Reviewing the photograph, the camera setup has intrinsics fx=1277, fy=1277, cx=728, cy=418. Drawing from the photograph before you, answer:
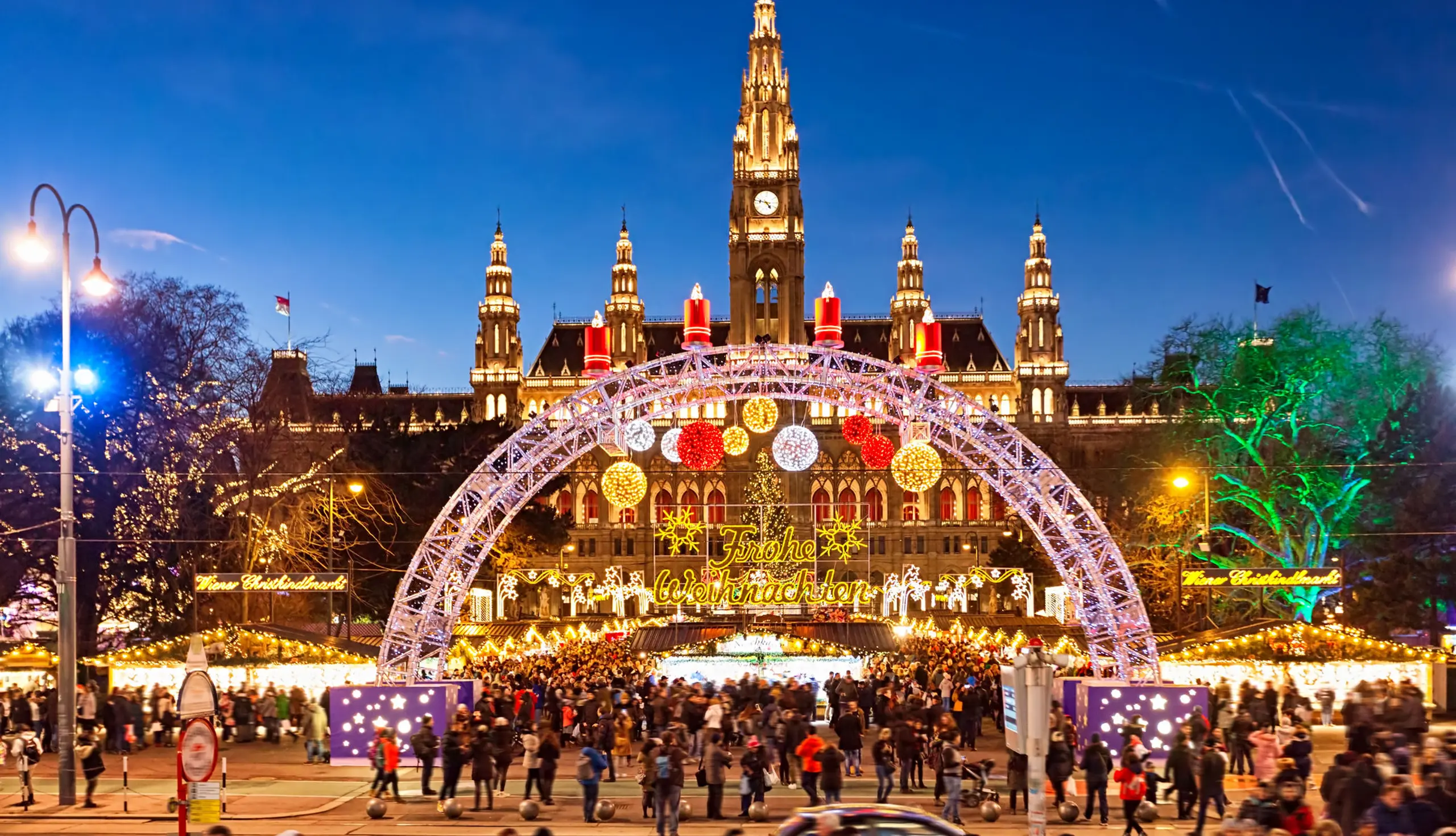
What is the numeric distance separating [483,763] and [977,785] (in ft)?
25.6

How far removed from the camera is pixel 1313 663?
31.0 meters

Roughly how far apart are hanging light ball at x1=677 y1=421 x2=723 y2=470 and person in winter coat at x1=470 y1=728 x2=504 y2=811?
416 inches

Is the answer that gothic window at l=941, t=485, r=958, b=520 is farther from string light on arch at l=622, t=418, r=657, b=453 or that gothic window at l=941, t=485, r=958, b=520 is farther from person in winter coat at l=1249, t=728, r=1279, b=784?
person in winter coat at l=1249, t=728, r=1279, b=784

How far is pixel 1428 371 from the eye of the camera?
4212 centimetres

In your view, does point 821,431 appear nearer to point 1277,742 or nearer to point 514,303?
point 514,303

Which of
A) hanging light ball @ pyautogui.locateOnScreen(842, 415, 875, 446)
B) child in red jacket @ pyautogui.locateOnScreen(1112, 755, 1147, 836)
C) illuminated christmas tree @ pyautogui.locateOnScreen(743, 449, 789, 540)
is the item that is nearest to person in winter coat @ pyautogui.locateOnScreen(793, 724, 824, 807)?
child in red jacket @ pyautogui.locateOnScreen(1112, 755, 1147, 836)

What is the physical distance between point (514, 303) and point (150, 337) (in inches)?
2785

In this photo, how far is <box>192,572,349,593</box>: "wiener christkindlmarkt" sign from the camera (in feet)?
99.7

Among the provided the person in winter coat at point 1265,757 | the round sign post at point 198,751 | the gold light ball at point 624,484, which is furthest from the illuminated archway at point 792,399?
the round sign post at point 198,751

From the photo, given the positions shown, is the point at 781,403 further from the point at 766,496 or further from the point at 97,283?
the point at 97,283

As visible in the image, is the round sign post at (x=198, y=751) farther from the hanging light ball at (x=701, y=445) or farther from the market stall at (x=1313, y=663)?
the market stall at (x=1313, y=663)

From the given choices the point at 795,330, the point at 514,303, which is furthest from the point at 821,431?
the point at 514,303

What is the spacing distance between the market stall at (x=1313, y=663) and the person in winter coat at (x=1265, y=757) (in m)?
12.6

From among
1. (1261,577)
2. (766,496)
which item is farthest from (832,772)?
(766,496)
